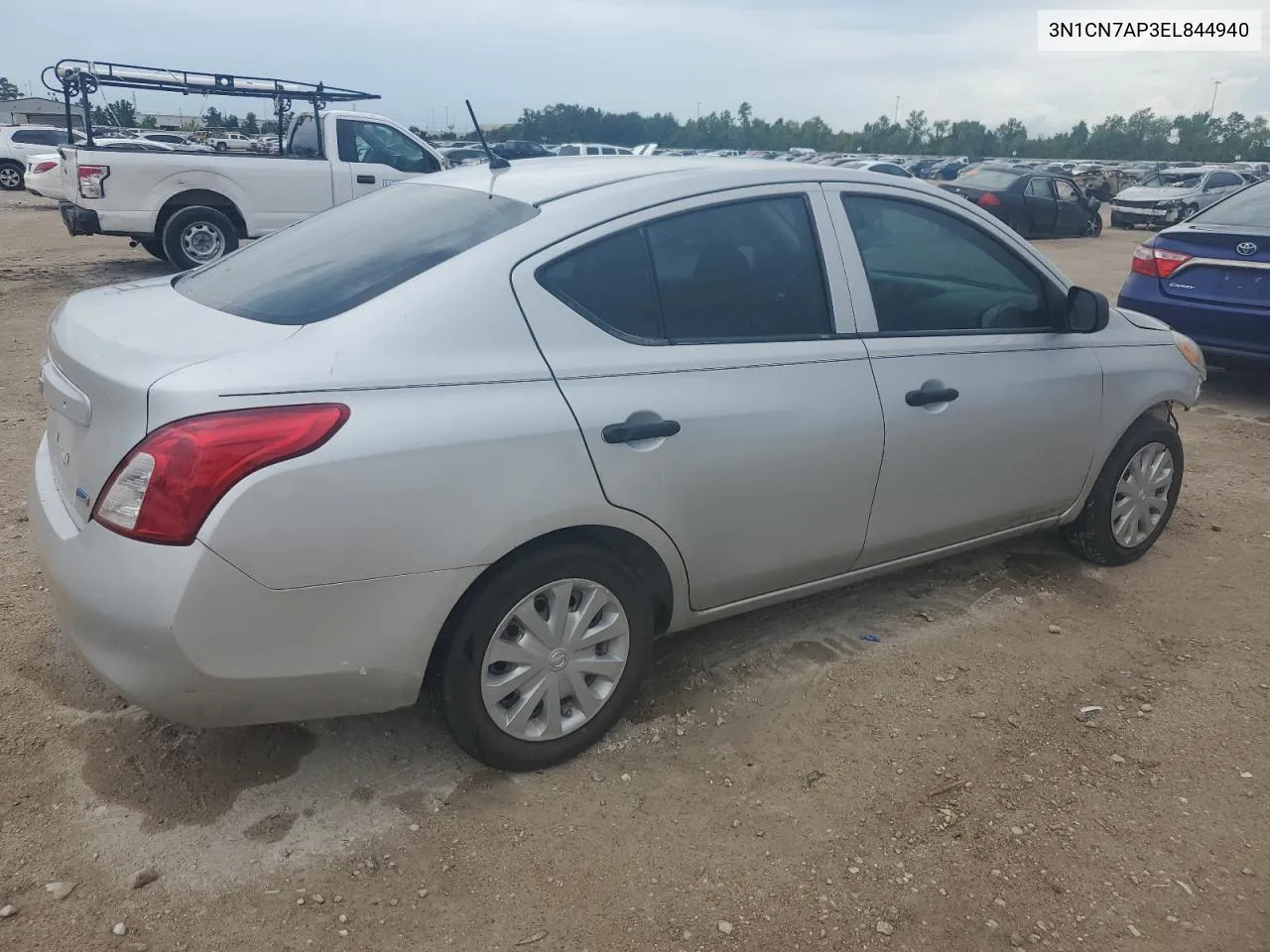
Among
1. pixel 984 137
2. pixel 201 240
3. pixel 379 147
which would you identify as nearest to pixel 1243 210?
pixel 379 147

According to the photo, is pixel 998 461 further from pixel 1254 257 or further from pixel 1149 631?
pixel 1254 257

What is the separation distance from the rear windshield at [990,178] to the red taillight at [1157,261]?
41.9 feet

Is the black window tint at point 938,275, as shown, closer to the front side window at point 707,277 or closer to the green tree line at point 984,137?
the front side window at point 707,277

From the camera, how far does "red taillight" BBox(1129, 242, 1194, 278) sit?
701 cm

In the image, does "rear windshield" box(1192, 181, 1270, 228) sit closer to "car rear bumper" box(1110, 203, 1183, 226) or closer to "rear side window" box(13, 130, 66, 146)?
"car rear bumper" box(1110, 203, 1183, 226)

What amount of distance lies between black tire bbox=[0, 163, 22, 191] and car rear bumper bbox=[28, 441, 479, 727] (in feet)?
86.9

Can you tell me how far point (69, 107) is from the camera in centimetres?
1133

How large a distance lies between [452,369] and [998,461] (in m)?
2.14

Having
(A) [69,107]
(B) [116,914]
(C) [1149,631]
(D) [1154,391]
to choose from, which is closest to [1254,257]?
(D) [1154,391]

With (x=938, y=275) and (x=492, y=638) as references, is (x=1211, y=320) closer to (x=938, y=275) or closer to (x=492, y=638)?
(x=938, y=275)

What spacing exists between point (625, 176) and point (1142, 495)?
2.78 meters

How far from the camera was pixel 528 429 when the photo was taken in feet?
8.18

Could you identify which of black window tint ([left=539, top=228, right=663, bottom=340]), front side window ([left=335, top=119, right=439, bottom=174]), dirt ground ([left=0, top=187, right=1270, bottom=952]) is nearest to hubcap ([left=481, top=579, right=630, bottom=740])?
dirt ground ([left=0, top=187, right=1270, bottom=952])

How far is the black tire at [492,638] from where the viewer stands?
2.54 meters
